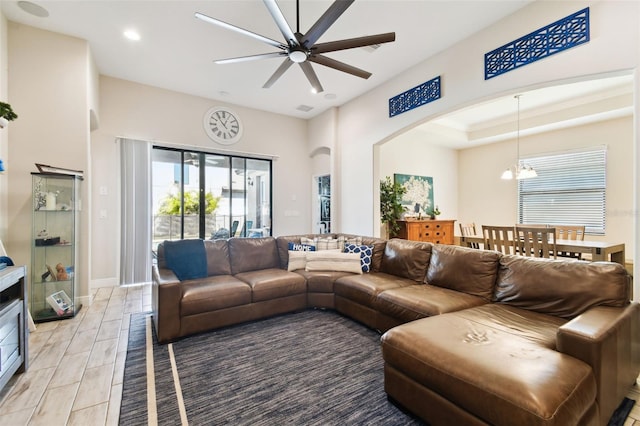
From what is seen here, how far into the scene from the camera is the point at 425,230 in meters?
5.60

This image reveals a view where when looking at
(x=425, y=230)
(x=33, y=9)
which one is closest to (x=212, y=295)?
(x=33, y=9)

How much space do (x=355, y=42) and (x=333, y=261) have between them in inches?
94.9

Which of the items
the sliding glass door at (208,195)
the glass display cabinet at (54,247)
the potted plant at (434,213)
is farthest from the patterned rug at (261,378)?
the potted plant at (434,213)

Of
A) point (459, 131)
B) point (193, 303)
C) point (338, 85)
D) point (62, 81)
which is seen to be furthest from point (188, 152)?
point (459, 131)

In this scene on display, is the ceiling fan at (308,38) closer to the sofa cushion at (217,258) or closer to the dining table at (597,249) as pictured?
the sofa cushion at (217,258)

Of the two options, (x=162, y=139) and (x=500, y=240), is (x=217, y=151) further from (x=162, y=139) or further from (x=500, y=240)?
(x=500, y=240)

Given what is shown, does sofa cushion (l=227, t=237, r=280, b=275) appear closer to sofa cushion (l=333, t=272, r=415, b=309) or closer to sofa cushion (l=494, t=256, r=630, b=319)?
sofa cushion (l=333, t=272, r=415, b=309)

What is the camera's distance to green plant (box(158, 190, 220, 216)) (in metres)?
4.94

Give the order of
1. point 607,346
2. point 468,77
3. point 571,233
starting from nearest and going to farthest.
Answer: point 607,346
point 468,77
point 571,233

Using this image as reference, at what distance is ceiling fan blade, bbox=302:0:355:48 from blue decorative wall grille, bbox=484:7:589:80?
6.94 ft

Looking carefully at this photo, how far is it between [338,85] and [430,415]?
4.56 metres

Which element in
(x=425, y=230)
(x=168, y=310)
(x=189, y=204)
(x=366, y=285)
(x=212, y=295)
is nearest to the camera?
(x=168, y=310)

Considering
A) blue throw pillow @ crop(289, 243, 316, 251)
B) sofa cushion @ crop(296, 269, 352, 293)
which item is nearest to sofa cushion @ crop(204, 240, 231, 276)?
blue throw pillow @ crop(289, 243, 316, 251)

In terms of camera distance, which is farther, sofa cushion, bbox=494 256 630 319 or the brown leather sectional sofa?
sofa cushion, bbox=494 256 630 319
